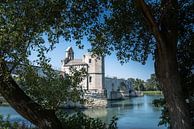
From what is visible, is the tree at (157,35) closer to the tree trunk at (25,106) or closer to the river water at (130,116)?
the tree trunk at (25,106)

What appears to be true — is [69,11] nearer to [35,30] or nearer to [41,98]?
[35,30]

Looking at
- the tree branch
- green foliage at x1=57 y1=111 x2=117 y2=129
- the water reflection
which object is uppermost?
the tree branch

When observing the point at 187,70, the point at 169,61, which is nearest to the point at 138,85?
the point at 187,70

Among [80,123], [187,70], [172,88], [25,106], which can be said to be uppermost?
[187,70]

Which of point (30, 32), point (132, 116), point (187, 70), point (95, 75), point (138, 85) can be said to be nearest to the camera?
point (30, 32)

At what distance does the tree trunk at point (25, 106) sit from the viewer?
6.19 metres

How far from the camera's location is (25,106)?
6320 millimetres

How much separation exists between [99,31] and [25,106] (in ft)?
8.95

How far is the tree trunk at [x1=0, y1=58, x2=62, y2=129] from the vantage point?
619 cm

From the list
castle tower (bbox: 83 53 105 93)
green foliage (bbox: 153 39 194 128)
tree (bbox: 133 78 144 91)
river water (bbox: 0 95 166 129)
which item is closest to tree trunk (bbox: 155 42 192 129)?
green foliage (bbox: 153 39 194 128)

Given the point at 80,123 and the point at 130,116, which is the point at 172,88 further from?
the point at 130,116

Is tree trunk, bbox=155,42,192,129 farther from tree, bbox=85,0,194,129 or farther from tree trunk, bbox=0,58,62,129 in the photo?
tree trunk, bbox=0,58,62,129

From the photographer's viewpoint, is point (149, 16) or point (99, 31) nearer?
point (149, 16)

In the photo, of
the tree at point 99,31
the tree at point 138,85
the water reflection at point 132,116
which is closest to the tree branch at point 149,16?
the tree at point 99,31
